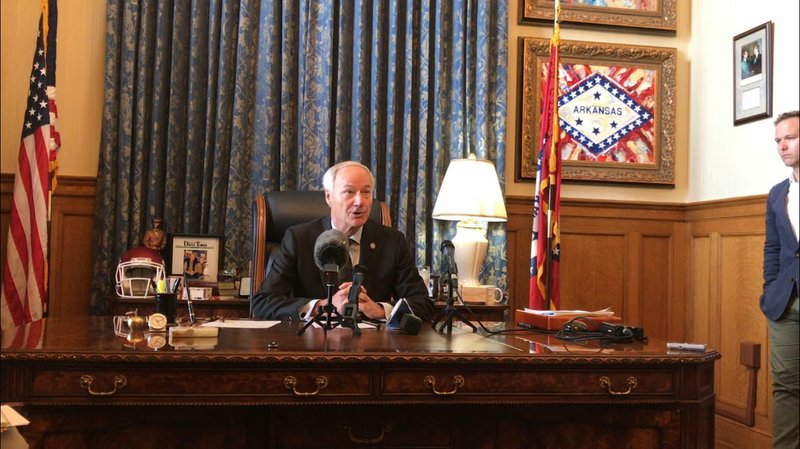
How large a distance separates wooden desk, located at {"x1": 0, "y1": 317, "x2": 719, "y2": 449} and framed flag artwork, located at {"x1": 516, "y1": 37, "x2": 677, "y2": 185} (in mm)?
2477

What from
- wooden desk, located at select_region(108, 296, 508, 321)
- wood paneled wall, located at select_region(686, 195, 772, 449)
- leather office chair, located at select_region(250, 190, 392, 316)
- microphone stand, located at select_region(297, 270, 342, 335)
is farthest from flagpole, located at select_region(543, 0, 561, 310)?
microphone stand, located at select_region(297, 270, 342, 335)

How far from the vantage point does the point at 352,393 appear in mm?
1810

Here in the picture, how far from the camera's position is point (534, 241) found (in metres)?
4.00

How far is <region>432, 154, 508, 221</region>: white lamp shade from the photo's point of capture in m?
3.77

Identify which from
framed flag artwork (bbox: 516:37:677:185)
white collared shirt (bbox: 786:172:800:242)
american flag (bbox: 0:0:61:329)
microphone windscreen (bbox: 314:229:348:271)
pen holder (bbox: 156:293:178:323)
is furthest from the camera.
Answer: framed flag artwork (bbox: 516:37:677:185)

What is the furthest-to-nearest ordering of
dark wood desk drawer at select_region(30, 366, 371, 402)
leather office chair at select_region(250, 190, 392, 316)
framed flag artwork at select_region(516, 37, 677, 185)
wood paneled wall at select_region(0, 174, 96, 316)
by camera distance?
1. framed flag artwork at select_region(516, 37, 677, 185)
2. wood paneled wall at select_region(0, 174, 96, 316)
3. leather office chair at select_region(250, 190, 392, 316)
4. dark wood desk drawer at select_region(30, 366, 371, 402)

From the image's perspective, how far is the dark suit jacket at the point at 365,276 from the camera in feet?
9.17

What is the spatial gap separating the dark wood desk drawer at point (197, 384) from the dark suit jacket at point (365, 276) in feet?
3.08

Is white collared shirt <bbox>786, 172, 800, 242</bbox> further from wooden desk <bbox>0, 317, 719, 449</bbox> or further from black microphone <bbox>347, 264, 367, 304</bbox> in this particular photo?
black microphone <bbox>347, 264, 367, 304</bbox>

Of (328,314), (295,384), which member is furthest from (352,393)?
(328,314)

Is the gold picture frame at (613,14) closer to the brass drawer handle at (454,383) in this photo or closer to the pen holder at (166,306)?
the pen holder at (166,306)

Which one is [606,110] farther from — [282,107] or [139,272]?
[139,272]

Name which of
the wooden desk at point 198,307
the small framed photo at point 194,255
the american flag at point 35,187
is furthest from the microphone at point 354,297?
the american flag at point 35,187

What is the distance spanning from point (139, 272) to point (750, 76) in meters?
2.67
